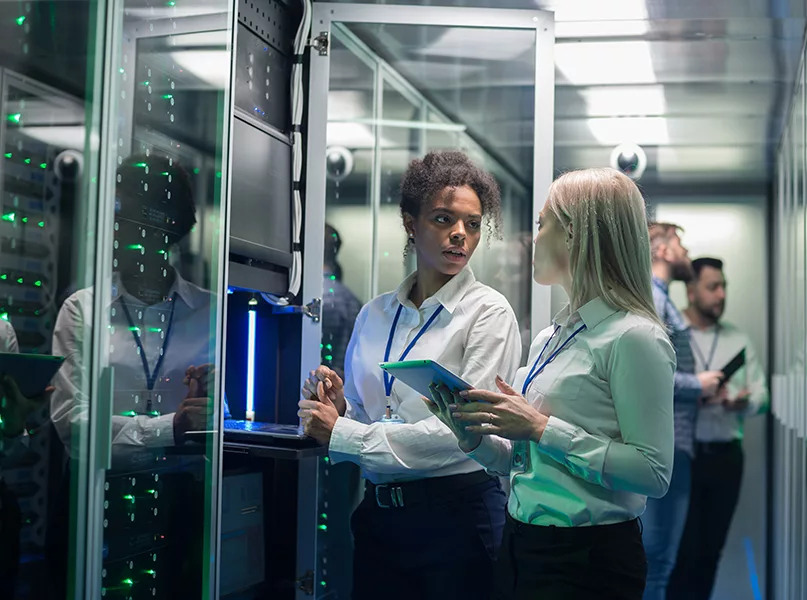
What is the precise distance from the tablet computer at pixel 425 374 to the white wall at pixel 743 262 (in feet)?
21.0

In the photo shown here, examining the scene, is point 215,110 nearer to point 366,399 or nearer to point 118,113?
point 118,113

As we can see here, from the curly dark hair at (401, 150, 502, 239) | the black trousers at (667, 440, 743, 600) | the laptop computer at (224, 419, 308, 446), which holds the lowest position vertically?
the black trousers at (667, 440, 743, 600)

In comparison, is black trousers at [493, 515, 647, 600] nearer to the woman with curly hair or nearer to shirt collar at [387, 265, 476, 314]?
the woman with curly hair

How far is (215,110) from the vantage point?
2.42 meters

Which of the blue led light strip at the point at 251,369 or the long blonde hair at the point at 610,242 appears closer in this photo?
the long blonde hair at the point at 610,242

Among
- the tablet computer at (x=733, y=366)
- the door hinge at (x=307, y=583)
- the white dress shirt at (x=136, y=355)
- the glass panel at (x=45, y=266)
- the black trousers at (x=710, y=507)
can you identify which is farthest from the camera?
the tablet computer at (x=733, y=366)

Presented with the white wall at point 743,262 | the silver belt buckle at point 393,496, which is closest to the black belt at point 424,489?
the silver belt buckle at point 393,496

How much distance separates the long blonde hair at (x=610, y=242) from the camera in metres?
1.90

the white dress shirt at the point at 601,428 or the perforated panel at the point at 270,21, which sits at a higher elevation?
the perforated panel at the point at 270,21

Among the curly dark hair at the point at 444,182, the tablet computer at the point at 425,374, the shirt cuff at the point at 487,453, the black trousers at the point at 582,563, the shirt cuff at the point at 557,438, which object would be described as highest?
the curly dark hair at the point at 444,182

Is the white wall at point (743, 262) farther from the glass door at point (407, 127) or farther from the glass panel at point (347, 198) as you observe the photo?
the glass panel at point (347, 198)

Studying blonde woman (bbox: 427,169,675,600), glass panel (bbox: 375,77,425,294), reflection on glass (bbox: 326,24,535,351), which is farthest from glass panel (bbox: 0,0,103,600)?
glass panel (bbox: 375,77,425,294)

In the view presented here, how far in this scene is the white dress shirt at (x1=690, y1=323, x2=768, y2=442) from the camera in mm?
5613

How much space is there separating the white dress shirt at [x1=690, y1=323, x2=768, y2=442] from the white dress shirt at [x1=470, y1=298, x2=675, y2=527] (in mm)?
3955
